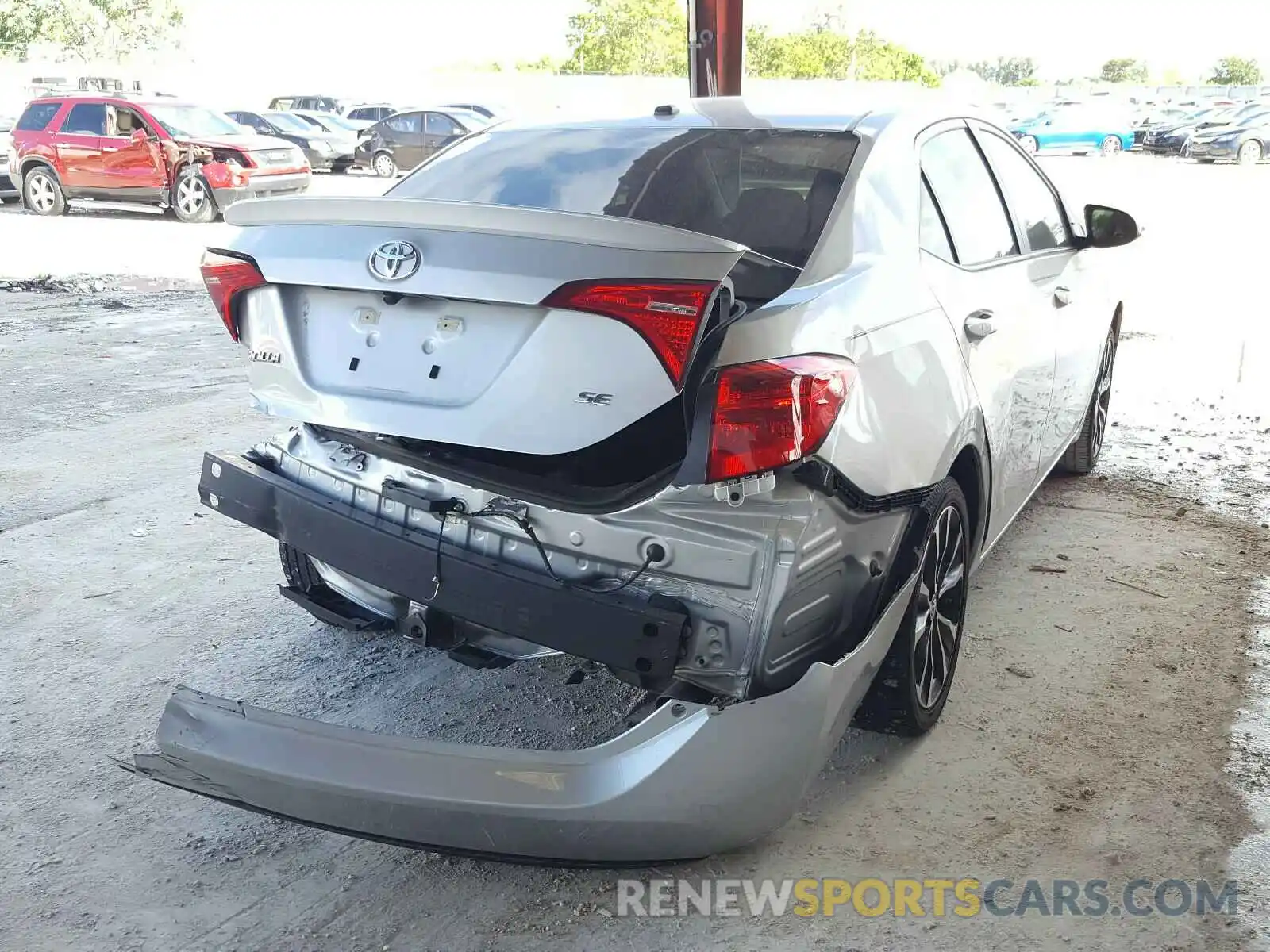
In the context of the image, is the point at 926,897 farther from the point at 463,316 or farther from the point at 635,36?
the point at 635,36

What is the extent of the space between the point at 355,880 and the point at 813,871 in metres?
1.02

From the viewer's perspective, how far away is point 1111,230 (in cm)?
449

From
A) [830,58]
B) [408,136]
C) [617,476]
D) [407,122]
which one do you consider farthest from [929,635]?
[830,58]

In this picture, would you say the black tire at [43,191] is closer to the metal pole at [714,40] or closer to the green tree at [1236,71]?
the metal pole at [714,40]

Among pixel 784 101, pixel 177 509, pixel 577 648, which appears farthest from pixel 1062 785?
pixel 177 509

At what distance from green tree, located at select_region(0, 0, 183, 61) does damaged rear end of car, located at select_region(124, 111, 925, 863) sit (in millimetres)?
60830

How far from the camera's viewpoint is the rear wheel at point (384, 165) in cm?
2416

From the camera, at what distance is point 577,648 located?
7.83 feet

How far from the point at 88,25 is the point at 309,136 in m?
45.2

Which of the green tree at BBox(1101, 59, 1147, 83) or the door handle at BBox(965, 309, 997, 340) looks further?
the green tree at BBox(1101, 59, 1147, 83)

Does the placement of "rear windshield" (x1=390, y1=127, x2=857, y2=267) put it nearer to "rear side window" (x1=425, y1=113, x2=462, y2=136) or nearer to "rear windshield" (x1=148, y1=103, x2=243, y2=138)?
"rear windshield" (x1=148, y1=103, x2=243, y2=138)

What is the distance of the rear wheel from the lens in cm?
2416

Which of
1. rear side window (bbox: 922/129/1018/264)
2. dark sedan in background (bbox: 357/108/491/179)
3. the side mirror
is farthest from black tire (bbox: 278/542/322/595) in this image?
dark sedan in background (bbox: 357/108/491/179)

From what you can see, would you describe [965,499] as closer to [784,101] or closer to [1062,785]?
[1062,785]
